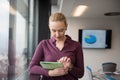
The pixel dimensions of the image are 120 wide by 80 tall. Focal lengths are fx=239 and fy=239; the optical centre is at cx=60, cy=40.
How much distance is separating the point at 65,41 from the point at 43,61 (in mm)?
203

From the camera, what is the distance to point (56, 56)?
1.56 meters

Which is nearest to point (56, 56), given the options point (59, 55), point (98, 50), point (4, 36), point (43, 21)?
point (59, 55)

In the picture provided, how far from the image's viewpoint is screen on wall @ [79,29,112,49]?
711cm

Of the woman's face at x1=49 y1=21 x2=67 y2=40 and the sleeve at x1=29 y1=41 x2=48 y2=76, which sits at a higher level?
the woman's face at x1=49 y1=21 x2=67 y2=40

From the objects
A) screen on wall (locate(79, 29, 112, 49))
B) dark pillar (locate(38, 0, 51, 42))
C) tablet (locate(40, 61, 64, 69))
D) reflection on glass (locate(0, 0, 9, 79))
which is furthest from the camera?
screen on wall (locate(79, 29, 112, 49))

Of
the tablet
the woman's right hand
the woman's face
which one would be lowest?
the woman's right hand

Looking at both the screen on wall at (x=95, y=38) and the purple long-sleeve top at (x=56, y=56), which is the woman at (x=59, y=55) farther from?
the screen on wall at (x=95, y=38)

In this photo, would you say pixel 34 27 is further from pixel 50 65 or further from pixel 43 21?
pixel 50 65

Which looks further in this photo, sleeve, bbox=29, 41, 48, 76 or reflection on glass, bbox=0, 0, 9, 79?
reflection on glass, bbox=0, 0, 9, 79

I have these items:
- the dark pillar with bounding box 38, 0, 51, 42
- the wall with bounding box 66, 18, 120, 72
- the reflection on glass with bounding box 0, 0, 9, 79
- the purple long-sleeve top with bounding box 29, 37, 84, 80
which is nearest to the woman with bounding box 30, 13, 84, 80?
the purple long-sleeve top with bounding box 29, 37, 84, 80

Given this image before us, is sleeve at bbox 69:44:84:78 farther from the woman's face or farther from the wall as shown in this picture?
the wall

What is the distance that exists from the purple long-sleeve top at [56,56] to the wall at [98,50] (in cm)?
551

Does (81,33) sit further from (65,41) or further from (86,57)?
(65,41)

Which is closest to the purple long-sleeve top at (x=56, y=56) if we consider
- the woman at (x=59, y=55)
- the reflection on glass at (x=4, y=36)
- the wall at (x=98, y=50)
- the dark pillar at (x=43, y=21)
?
the woman at (x=59, y=55)
